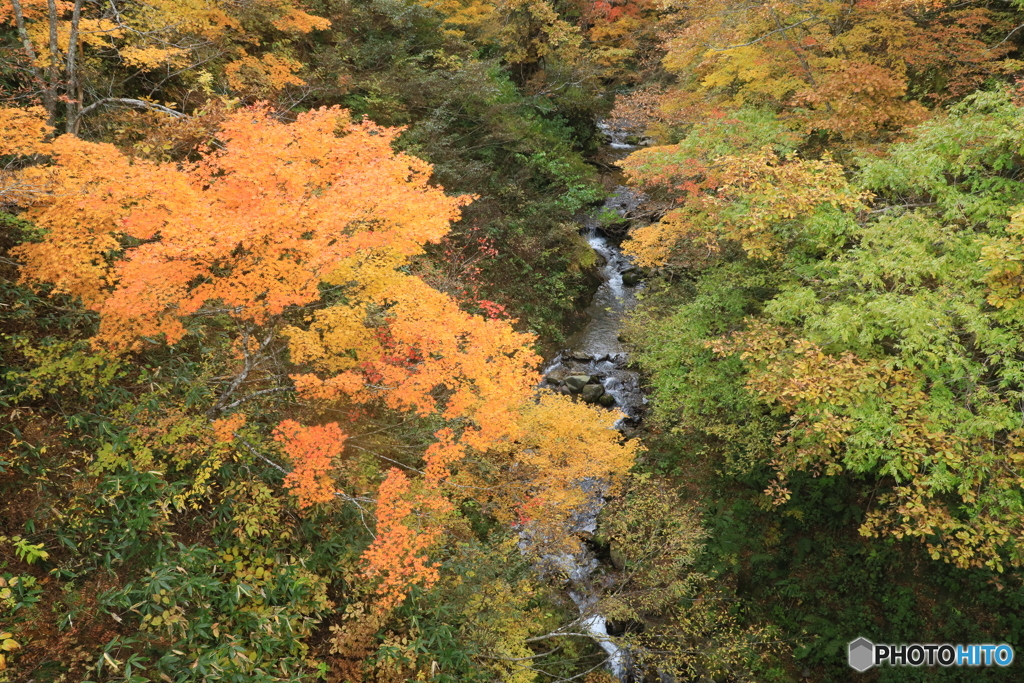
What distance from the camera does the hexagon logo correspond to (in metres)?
11.6

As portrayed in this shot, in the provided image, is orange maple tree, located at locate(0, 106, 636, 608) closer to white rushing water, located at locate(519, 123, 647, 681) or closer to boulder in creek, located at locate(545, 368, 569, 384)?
white rushing water, located at locate(519, 123, 647, 681)

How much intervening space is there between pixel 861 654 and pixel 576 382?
381 inches

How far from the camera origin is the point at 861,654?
38.4ft

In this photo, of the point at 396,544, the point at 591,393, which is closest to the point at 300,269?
the point at 396,544

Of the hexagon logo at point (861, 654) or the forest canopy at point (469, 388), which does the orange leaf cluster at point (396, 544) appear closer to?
the forest canopy at point (469, 388)

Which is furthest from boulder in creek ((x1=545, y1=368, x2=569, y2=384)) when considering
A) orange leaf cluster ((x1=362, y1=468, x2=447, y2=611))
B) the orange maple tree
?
orange leaf cluster ((x1=362, y1=468, x2=447, y2=611))

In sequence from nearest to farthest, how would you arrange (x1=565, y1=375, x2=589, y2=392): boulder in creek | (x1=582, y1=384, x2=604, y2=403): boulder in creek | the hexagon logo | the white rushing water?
the hexagon logo
the white rushing water
(x1=582, y1=384, x2=604, y2=403): boulder in creek
(x1=565, y1=375, x2=589, y2=392): boulder in creek

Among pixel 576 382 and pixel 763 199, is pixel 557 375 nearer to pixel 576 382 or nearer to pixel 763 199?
pixel 576 382

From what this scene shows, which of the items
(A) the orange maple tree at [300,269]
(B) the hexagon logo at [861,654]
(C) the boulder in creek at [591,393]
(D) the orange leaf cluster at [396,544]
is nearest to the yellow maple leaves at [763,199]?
(C) the boulder in creek at [591,393]

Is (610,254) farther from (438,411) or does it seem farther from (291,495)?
(291,495)

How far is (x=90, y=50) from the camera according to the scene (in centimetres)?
1309

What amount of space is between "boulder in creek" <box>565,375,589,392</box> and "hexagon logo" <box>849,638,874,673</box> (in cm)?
927

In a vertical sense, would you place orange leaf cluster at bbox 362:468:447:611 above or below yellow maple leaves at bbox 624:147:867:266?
below

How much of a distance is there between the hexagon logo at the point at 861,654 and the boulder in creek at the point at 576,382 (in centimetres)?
927
